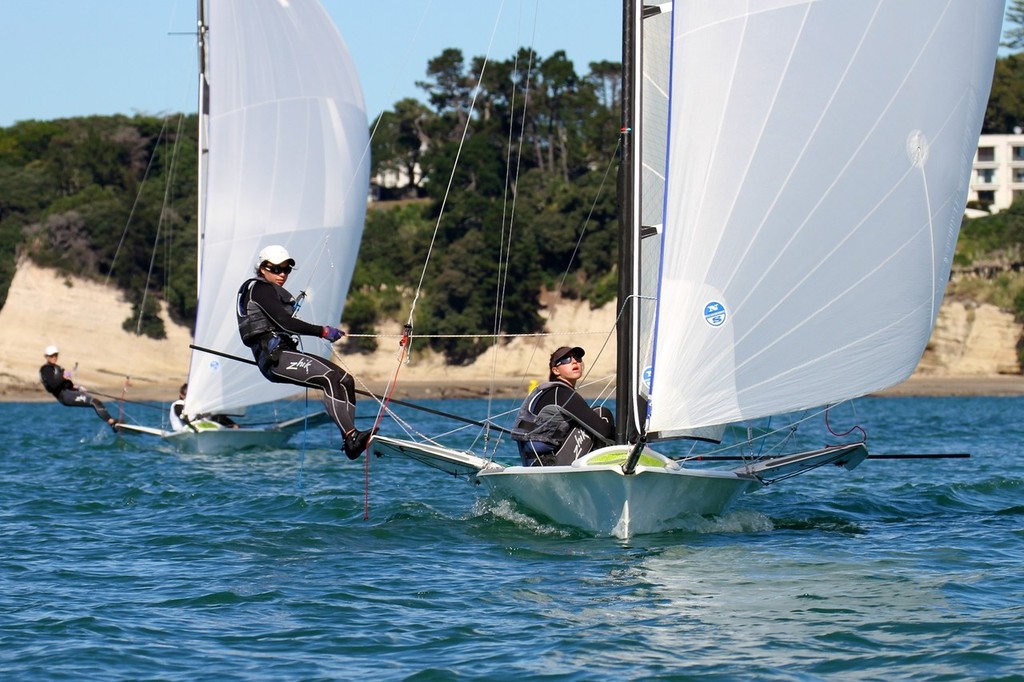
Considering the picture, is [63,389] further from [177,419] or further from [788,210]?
[788,210]

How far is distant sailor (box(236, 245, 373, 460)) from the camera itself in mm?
10547

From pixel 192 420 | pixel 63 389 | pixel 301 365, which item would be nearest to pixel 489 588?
pixel 301 365

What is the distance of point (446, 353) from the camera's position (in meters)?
55.6

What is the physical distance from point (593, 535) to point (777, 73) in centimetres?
Answer: 357

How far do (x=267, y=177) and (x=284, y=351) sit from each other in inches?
435

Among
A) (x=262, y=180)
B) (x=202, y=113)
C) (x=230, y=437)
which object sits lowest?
(x=230, y=437)

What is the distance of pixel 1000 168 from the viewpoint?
7538 cm

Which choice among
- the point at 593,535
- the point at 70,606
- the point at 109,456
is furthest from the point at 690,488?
the point at 109,456

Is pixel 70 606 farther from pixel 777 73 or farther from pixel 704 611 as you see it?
pixel 777 73

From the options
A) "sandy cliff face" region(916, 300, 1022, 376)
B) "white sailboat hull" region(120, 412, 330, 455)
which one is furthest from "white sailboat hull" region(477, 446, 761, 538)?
"sandy cliff face" region(916, 300, 1022, 376)

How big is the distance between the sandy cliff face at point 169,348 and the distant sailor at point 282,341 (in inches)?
1590

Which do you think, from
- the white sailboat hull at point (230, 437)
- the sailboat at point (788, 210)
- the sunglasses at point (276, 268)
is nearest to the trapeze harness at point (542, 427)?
the sailboat at point (788, 210)

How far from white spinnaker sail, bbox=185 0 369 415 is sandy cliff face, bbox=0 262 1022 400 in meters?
29.7

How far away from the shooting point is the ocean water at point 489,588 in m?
7.19
